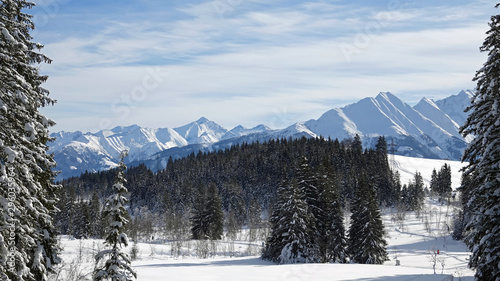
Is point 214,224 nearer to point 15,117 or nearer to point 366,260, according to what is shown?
point 366,260

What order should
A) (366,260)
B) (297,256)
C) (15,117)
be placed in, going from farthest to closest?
1. (366,260)
2. (297,256)
3. (15,117)

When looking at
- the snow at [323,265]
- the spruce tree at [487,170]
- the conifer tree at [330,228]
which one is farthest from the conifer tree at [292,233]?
the spruce tree at [487,170]

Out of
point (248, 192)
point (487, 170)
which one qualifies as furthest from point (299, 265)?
point (248, 192)

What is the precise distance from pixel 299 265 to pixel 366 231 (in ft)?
59.9

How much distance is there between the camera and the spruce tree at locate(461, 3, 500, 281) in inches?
666

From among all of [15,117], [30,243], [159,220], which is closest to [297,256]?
[30,243]

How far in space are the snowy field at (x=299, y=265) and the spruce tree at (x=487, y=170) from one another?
3.59 metres

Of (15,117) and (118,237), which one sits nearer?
(15,117)

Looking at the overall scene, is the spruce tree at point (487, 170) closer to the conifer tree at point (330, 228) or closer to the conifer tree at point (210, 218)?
the conifer tree at point (330, 228)

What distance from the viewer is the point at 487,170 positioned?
17.3 meters

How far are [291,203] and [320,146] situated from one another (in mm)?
105501

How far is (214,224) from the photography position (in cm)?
8300

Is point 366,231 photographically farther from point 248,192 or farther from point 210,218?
point 248,192

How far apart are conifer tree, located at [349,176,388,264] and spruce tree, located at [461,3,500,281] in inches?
1261
